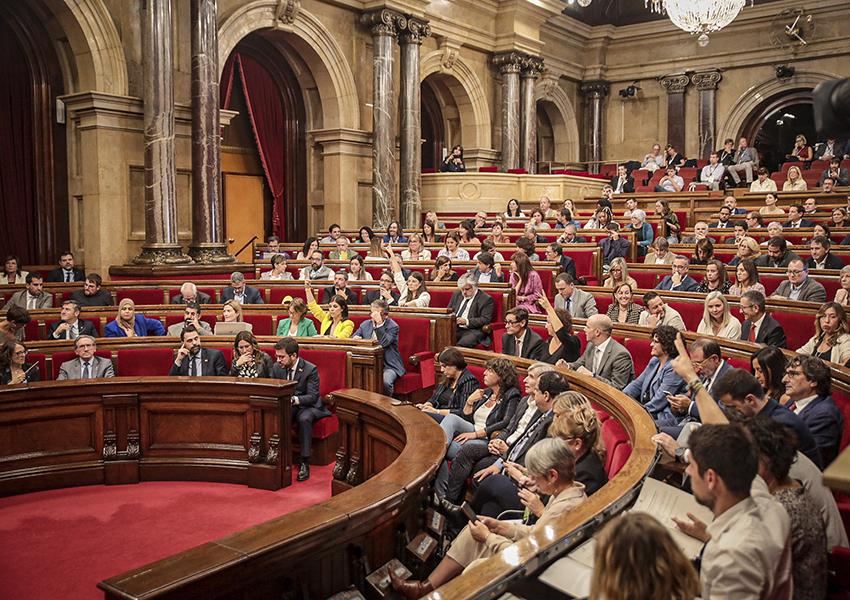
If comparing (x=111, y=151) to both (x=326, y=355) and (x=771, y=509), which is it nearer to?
(x=326, y=355)

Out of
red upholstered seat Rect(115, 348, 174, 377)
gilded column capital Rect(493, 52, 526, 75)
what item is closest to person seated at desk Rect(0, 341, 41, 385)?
red upholstered seat Rect(115, 348, 174, 377)

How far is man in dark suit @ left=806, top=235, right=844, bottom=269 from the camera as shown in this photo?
6719 millimetres

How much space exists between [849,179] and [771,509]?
1153 cm

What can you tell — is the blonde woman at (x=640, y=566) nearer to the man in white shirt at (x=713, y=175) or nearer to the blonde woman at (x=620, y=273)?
the blonde woman at (x=620, y=273)

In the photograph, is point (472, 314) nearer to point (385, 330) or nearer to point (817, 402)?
point (385, 330)

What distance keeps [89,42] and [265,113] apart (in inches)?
143

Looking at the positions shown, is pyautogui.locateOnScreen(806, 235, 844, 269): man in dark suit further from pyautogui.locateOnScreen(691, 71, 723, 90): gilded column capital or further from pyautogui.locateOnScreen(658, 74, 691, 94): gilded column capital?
pyautogui.locateOnScreen(658, 74, 691, 94): gilded column capital

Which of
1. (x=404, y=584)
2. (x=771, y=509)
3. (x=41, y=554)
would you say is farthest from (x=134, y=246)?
(x=771, y=509)

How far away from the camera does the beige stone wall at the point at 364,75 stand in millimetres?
9031

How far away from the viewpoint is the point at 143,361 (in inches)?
218

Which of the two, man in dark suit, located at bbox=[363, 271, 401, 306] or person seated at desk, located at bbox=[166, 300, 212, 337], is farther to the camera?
man in dark suit, located at bbox=[363, 271, 401, 306]

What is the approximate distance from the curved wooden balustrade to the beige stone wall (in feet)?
25.7

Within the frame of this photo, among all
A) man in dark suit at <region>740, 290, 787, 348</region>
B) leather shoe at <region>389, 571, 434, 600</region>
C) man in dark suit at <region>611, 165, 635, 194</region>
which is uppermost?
man in dark suit at <region>611, 165, 635, 194</region>

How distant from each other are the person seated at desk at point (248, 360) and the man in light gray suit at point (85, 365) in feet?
2.85
